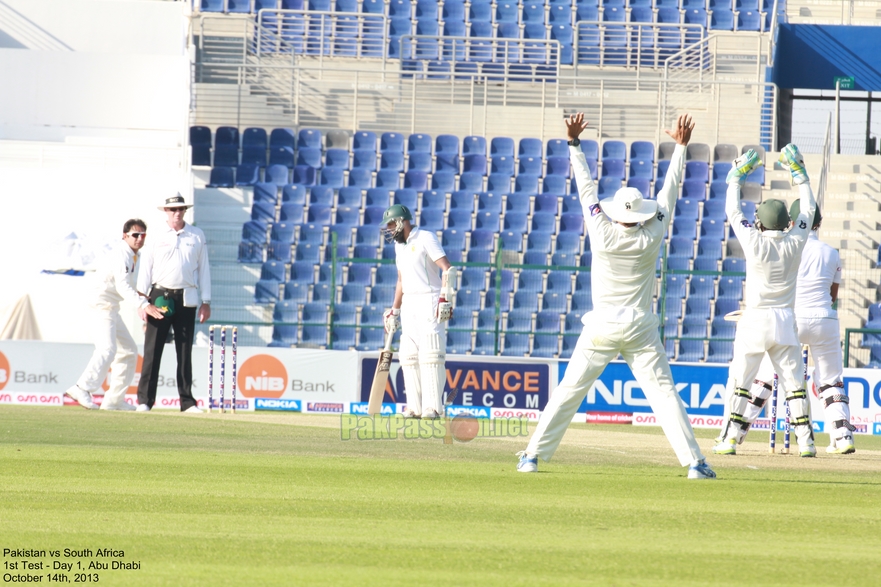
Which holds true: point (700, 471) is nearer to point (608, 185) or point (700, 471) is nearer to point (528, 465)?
point (528, 465)

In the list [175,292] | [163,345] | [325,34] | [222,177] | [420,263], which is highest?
[325,34]

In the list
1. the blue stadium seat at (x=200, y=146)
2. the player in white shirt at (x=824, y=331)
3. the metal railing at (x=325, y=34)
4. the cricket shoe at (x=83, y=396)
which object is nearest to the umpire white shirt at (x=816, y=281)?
the player in white shirt at (x=824, y=331)

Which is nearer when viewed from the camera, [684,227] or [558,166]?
[684,227]

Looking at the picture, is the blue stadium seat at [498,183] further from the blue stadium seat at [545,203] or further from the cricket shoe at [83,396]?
the cricket shoe at [83,396]

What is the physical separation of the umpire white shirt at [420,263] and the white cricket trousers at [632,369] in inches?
169

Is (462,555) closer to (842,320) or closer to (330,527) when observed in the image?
(330,527)

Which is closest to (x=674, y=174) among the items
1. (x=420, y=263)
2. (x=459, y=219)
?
(x=420, y=263)

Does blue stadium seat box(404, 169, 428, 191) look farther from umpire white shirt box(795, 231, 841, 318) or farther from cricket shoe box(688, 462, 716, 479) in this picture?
cricket shoe box(688, 462, 716, 479)

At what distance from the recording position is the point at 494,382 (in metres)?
17.8

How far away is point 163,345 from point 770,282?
648 cm

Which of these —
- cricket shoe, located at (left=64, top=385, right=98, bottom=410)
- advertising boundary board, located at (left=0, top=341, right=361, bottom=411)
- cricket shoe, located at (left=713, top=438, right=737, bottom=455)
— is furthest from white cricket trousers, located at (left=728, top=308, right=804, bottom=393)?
advertising boundary board, located at (left=0, top=341, right=361, bottom=411)

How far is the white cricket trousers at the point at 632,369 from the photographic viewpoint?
7.81 meters

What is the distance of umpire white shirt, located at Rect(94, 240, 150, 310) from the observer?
13.2 m

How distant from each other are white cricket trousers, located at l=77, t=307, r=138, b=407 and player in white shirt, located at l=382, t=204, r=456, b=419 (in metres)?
3.28
